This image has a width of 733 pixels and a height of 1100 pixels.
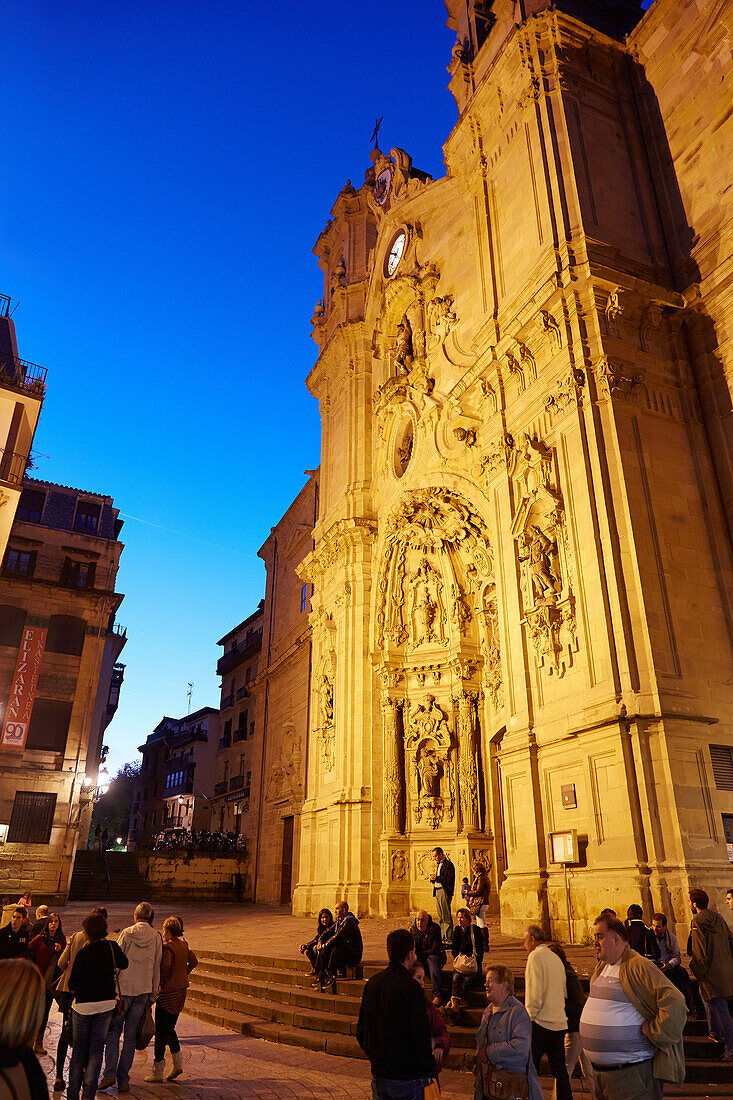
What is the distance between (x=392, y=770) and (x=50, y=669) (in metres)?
18.3

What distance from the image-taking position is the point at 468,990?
8.17m

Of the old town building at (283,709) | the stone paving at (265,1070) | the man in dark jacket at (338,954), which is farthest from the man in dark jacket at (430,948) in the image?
the old town building at (283,709)

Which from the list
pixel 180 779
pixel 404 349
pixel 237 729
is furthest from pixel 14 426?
pixel 180 779

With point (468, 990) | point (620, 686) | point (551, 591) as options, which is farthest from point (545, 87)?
point (468, 990)

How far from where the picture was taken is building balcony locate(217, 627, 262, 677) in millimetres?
42562

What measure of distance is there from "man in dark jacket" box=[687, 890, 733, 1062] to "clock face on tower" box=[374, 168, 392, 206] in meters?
24.8

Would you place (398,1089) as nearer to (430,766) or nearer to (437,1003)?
(437,1003)

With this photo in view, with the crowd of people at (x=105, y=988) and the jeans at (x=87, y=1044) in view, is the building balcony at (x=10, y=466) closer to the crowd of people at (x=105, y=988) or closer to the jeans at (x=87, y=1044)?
the crowd of people at (x=105, y=988)

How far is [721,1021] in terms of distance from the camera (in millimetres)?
6637

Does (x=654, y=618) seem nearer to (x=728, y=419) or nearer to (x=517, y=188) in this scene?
(x=728, y=419)

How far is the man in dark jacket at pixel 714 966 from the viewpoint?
6.62m

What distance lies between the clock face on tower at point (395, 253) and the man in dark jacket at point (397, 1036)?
22311 mm

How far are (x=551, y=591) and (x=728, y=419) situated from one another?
449cm

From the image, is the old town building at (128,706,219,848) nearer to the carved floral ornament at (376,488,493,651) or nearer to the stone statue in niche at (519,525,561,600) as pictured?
the carved floral ornament at (376,488,493,651)
